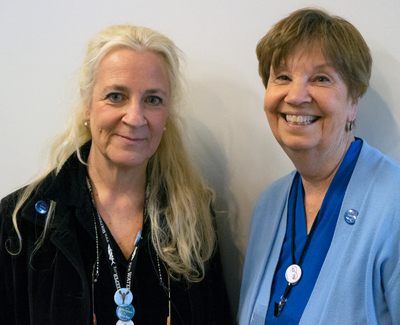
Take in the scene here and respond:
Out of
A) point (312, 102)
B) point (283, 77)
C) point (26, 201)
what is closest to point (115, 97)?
point (26, 201)

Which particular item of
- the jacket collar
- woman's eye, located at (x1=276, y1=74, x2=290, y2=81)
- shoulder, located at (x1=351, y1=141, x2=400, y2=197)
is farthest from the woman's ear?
the jacket collar

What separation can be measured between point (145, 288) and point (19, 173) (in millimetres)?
1178

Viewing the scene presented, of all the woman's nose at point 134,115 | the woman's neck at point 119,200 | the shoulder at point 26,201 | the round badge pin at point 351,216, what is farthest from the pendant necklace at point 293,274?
the shoulder at point 26,201

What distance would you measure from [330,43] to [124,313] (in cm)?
134

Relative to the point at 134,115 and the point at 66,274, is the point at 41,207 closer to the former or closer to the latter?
the point at 66,274

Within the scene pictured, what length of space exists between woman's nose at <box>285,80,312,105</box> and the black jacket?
0.89 metres

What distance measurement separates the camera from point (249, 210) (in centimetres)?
222

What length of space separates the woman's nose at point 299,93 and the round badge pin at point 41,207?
1.11 m

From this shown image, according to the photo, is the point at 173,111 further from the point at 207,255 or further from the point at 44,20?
the point at 44,20

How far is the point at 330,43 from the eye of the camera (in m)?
1.50

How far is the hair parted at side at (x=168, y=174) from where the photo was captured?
1.78 metres

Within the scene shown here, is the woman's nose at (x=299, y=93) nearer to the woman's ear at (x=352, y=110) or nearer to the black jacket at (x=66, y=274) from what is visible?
the woman's ear at (x=352, y=110)

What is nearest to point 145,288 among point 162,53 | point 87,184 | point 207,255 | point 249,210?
point 207,255

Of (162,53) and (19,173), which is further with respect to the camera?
(19,173)
